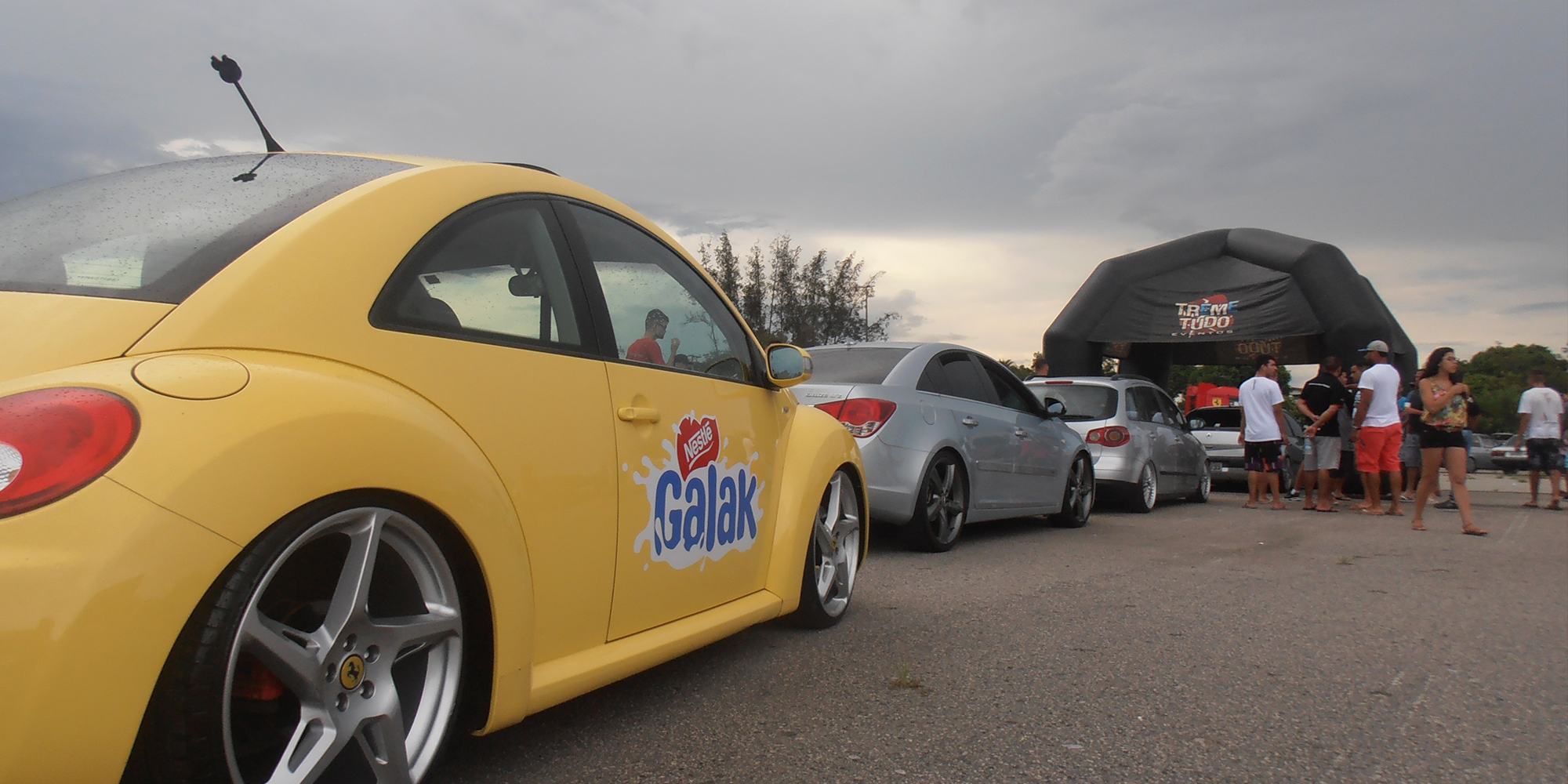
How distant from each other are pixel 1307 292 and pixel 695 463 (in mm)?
16317

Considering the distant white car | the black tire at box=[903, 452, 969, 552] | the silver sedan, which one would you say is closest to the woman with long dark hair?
the silver sedan

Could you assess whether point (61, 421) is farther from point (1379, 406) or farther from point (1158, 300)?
point (1158, 300)

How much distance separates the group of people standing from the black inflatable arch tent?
2.71 metres

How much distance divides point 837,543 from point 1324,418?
353 inches

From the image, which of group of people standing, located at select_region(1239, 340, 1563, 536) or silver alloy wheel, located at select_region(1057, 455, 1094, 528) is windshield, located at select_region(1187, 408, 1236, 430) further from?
silver alloy wheel, located at select_region(1057, 455, 1094, 528)

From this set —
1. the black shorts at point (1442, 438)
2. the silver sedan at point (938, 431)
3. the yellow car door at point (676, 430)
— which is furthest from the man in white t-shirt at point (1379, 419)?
the yellow car door at point (676, 430)

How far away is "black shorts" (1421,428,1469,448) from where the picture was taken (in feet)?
29.0

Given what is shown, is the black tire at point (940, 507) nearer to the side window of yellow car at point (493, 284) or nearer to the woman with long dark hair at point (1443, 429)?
the side window of yellow car at point (493, 284)

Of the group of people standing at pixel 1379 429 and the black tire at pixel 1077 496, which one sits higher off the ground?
the group of people standing at pixel 1379 429

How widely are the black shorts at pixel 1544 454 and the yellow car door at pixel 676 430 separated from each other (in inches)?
496

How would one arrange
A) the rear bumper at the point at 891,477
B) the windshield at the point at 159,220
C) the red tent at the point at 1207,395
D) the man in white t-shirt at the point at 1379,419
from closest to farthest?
the windshield at the point at 159,220
the rear bumper at the point at 891,477
the man in white t-shirt at the point at 1379,419
the red tent at the point at 1207,395

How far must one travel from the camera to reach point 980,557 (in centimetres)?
662

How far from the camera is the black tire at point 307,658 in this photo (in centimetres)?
161

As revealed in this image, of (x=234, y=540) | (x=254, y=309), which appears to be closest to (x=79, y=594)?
(x=234, y=540)
